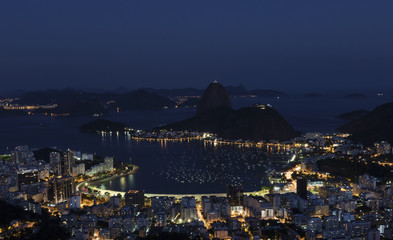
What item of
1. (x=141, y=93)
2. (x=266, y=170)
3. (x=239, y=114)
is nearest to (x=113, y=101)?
(x=141, y=93)

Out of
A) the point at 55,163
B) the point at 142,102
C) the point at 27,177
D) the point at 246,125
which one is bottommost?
the point at 27,177

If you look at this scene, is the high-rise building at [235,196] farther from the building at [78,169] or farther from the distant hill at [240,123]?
the distant hill at [240,123]

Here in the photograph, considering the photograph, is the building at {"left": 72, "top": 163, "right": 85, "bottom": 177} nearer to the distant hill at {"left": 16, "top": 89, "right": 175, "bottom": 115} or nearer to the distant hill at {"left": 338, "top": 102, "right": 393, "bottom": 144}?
the distant hill at {"left": 338, "top": 102, "right": 393, "bottom": 144}

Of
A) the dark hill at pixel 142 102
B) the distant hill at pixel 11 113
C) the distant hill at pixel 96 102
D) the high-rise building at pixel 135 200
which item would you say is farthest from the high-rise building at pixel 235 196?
the dark hill at pixel 142 102

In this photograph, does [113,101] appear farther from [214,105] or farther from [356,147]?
[356,147]

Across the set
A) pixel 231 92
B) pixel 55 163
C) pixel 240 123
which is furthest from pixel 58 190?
pixel 231 92

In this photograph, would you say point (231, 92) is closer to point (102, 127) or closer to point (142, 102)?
point (142, 102)

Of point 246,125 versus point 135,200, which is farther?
point 246,125
